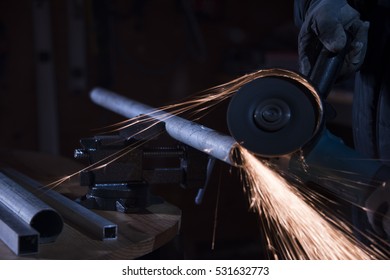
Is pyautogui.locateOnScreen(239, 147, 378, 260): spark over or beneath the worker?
beneath

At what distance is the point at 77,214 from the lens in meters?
1.09

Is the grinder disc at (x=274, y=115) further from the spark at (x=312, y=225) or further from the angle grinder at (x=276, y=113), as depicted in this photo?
the spark at (x=312, y=225)

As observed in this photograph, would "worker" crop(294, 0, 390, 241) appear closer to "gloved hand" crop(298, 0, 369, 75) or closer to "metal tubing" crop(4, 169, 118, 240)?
"gloved hand" crop(298, 0, 369, 75)

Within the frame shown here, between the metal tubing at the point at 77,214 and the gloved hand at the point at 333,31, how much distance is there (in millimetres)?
392

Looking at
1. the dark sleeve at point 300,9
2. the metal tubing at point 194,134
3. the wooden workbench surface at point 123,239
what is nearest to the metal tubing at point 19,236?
the wooden workbench surface at point 123,239

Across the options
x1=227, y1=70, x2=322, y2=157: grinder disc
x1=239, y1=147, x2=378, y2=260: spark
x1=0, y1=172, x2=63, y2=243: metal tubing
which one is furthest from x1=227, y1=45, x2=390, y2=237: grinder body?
x1=0, y1=172, x2=63, y2=243: metal tubing

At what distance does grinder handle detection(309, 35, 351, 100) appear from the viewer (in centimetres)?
103

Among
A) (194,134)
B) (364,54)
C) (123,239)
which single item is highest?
(364,54)

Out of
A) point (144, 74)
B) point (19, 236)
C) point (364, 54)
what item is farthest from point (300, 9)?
point (144, 74)

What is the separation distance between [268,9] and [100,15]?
641mm

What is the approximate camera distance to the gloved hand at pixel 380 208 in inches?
40.8

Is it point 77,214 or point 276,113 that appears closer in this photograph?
point 276,113

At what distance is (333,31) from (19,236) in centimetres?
54

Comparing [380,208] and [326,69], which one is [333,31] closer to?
[326,69]
